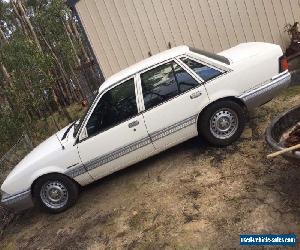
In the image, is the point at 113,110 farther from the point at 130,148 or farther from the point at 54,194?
the point at 54,194

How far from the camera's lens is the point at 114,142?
641cm

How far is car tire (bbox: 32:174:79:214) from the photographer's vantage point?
21.4ft

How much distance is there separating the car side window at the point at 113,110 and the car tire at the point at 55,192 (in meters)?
0.94

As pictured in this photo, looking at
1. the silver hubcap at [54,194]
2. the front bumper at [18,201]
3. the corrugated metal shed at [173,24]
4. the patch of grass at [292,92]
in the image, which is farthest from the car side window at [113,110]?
the corrugated metal shed at [173,24]

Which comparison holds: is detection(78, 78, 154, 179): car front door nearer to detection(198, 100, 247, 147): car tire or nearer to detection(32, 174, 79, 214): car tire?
detection(32, 174, 79, 214): car tire

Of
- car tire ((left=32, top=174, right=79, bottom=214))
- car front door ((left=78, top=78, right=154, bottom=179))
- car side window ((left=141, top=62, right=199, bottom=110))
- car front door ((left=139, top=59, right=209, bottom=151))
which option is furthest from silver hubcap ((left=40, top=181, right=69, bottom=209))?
car side window ((left=141, top=62, right=199, bottom=110))

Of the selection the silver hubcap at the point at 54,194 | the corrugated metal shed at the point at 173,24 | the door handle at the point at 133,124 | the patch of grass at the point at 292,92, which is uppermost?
the corrugated metal shed at the point at 173,24

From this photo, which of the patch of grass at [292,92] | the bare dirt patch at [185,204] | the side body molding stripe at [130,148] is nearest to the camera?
the bare dirt patch at [185,204]

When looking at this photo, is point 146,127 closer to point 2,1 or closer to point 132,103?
point 132,103

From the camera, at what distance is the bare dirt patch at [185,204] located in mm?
4773

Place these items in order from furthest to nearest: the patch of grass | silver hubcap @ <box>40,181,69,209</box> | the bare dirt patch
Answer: the patch of grass < silver hubcap @ <box>40,181,69,209</box> < the bare dirt patch

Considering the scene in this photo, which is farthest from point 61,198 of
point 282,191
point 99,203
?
point 282,191

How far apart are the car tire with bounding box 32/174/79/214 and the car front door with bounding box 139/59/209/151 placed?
164 centimetres

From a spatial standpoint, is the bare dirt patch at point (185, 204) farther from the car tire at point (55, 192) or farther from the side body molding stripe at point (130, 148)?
the side body molding stripe at point (130, 148)
